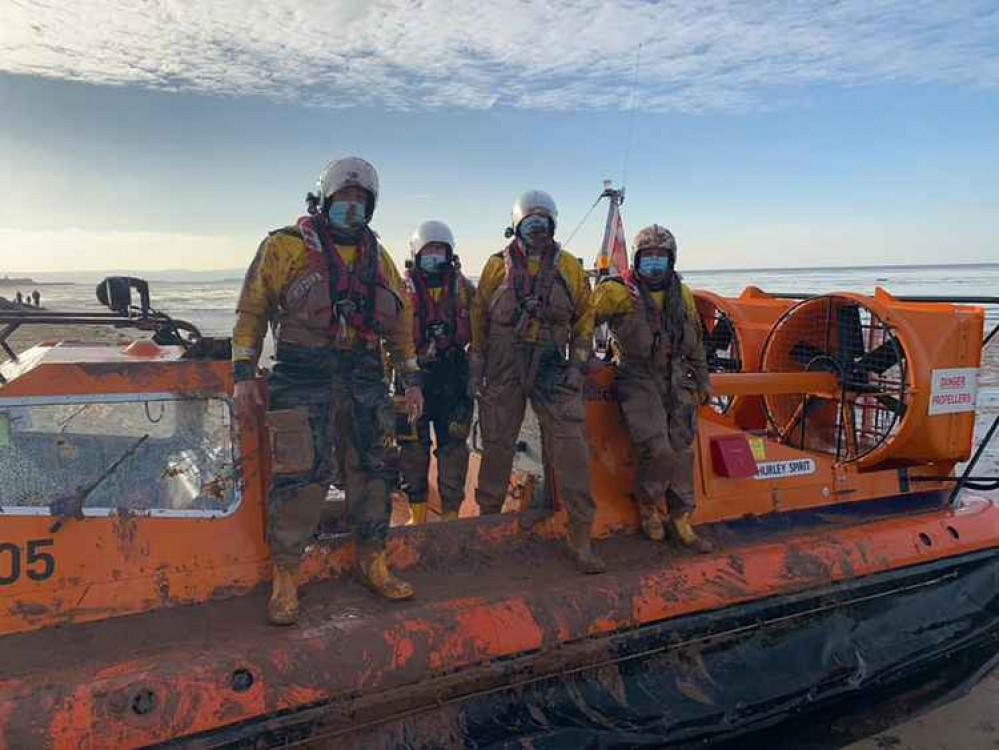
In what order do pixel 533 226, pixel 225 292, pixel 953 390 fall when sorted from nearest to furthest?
1. pixel 533 226
2. pixel 953 390
3. pixel 225 292

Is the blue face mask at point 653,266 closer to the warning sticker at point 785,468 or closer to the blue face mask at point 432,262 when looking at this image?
the blue face mask at point 432,262

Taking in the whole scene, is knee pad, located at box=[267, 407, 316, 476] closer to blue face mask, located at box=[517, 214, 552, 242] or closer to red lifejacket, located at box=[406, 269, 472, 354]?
red lifejacket, located at box=[406, 269, 472, 354]

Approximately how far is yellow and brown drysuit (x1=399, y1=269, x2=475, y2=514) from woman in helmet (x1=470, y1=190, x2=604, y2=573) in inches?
8.7

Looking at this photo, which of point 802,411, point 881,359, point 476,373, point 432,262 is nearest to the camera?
point 476,373

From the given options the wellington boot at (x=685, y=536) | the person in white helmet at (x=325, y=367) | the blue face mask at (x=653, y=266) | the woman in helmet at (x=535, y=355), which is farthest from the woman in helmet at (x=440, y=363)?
the wellington boot at (x=685, y=536)

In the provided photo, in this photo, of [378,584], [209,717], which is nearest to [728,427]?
[378,584]

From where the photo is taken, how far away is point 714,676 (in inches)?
118

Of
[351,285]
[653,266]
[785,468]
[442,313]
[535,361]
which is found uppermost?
[653,266]

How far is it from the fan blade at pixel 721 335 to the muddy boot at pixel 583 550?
2.34 metres

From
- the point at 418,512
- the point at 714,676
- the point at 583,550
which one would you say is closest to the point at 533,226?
the point at 583,550

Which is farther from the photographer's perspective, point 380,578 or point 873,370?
point 873,370

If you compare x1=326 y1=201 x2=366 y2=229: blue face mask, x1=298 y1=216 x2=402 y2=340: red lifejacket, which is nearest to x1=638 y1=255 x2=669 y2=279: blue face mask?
x1=298 y1=216 x2=402 y2=340: red lifejacket

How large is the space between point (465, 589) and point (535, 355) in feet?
3.32

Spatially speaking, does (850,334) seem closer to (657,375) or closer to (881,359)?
(881,359)
